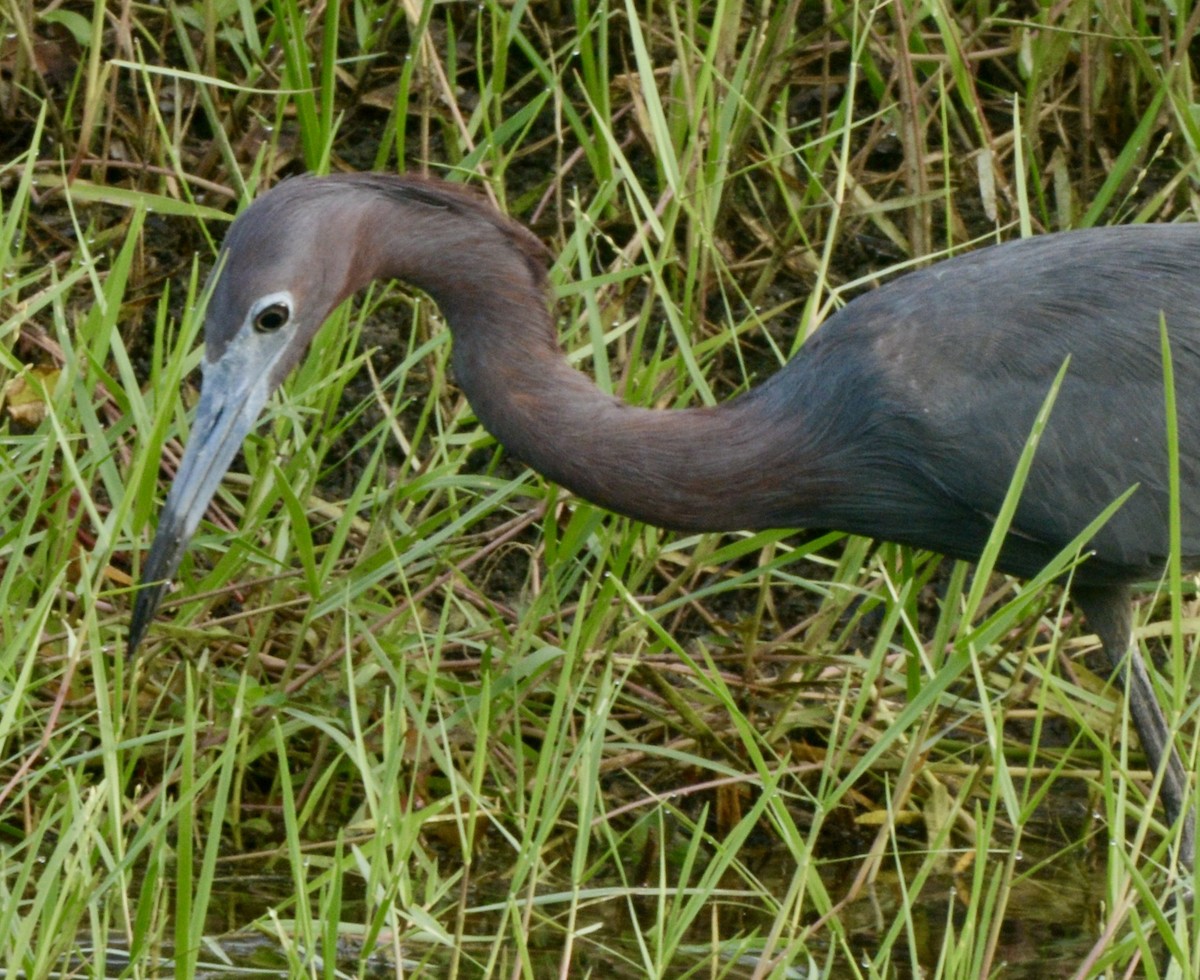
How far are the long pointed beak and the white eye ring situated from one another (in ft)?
0.17

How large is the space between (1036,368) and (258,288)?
47.5 inches

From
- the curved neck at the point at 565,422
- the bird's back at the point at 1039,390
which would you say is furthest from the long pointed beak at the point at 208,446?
the bird's back at the point at 1039,390

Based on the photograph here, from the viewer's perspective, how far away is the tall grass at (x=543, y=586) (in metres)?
2.67

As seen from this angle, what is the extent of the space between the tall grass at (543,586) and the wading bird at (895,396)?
0.19 meters

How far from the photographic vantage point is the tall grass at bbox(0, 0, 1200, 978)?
8.77ft

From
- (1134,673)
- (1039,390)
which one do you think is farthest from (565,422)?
(1134,673)

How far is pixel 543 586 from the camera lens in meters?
3.55

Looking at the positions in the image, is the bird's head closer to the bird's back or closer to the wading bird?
the wading bird

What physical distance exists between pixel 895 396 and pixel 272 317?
979 mm

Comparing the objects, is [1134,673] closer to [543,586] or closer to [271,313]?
[543,586]

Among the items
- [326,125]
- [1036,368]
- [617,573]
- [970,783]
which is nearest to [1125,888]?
[970,783]

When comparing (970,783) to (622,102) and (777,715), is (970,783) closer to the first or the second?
(777,715)

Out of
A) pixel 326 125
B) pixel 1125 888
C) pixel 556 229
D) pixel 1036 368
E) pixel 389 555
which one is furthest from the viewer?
pixel 556 229

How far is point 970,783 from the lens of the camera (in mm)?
2939
